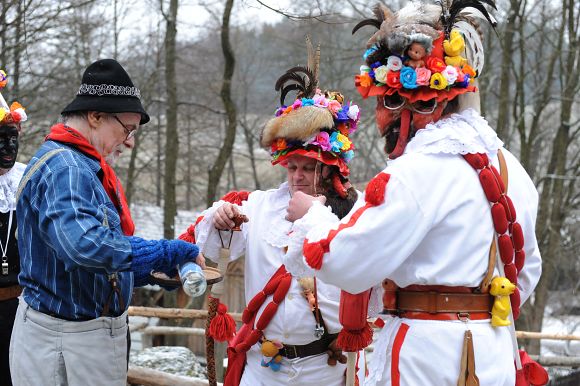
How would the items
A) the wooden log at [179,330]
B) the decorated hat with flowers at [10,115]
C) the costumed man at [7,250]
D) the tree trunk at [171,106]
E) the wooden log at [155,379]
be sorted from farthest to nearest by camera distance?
the tree trunk at [171,106], the wooden log at [179,330], the wooden log at [155,379], the decorated hat with flowers at [10,115], the costumed man at [7,250]

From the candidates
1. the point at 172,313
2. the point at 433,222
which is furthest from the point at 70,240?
the point at 172,313

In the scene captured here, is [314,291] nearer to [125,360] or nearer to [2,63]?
[125,360]

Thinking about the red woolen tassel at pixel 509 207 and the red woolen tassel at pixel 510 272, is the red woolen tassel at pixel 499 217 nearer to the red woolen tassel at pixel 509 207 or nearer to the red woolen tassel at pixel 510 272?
the red woolen tassel at pixel 509 207

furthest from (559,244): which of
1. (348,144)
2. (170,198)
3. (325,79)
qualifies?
(348,144)

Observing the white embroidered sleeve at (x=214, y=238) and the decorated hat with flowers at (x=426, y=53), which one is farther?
the white embroidered sleeve at (x=214, y=238)

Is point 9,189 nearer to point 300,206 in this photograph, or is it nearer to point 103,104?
point 103,104

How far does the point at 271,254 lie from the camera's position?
3498 mm

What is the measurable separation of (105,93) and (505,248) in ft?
5.58

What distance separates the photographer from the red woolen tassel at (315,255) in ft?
7.89

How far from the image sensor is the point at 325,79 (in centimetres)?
2108

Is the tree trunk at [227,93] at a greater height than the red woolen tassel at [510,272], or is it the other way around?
the tree trunk at [227,93]

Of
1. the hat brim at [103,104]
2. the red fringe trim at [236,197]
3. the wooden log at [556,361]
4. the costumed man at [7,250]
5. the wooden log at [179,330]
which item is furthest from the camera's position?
the wooden log at [179,330]

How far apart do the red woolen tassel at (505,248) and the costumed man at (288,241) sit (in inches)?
39.5

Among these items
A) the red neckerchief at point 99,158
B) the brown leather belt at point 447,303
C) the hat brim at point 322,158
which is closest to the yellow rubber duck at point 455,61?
the brown leather belt at point 447,303
